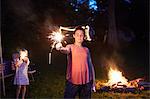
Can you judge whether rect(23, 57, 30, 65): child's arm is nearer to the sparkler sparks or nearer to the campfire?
the sparkler sparks

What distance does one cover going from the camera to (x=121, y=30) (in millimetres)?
8453

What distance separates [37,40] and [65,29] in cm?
85

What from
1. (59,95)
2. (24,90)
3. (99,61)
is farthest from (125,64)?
(24,90)

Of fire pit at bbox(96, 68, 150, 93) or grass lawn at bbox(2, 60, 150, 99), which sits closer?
grass lawn at bbox(2, 60, 150, 99)

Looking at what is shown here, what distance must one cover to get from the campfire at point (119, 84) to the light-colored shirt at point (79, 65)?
4.29 feet

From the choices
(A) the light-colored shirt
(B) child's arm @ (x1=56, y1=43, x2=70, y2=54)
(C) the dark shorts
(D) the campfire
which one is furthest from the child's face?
(D) the campfire

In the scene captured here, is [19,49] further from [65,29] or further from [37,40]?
[65,29]

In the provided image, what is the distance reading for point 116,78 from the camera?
7957 millimetres

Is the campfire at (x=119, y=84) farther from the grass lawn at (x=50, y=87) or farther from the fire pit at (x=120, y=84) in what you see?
the grass lawn at (x=50, y=87)

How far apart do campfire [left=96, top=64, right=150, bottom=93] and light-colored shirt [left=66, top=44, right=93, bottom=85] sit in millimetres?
1309

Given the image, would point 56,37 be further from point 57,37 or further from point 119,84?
point 119,84

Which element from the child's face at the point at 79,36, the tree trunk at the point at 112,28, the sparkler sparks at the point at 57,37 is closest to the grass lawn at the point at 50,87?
the sparkler sparks at the point at 57,37

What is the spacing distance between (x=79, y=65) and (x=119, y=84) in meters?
1.68

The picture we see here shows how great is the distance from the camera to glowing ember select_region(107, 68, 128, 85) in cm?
794
